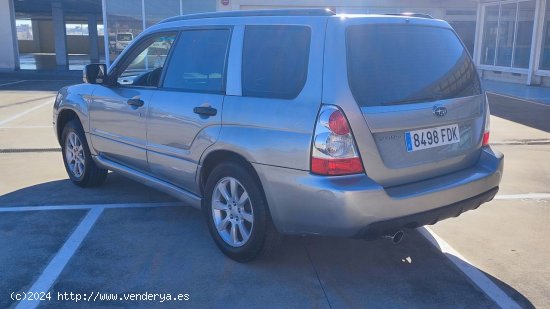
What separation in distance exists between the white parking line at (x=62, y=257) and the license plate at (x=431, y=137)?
8.23 feet

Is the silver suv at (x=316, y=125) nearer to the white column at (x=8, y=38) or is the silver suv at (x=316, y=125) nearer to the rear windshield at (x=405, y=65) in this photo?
the rear windshield at (x=405, y=65)

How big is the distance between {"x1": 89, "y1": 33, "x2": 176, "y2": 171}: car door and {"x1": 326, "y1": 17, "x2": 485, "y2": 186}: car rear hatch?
6.29 ft

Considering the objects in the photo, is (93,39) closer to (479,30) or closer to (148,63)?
(479,30)

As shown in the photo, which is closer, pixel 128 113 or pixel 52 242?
pixel 52 242

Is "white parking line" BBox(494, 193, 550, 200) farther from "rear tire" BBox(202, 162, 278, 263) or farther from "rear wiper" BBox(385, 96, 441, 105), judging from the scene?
"rear tire" BBox(202, 162, 278, 263)

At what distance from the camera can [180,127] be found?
4008mm

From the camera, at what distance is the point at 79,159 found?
219 inches

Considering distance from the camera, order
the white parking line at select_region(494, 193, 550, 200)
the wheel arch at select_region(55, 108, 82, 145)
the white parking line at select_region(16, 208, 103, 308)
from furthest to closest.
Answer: the wheel arch at select_region(55, 108, 82, 145), the white parking line at select_region(494, 193, 550, 200), the white parking line at select_region(16, 208, 103, 308)

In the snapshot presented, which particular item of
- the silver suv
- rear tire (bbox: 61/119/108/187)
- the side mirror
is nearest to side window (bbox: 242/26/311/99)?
the silver suv

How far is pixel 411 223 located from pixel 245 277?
1.17 meters

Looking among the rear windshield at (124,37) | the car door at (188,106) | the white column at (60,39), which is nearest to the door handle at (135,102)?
the car door at (188,106)

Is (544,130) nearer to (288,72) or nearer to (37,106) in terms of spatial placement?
(288,72)

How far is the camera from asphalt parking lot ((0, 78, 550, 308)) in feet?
10.9

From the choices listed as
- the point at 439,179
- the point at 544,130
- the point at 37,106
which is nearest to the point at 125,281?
the point at 439,179
